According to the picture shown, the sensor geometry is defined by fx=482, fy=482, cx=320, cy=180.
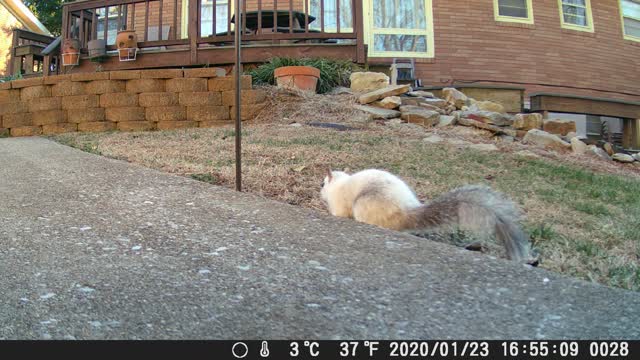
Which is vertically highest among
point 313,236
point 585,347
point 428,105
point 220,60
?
point 220,60

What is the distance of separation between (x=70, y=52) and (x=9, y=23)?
8805mm

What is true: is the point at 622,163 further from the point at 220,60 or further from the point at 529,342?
the point at 529,342

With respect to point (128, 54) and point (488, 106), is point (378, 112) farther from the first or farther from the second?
point (128, 54)

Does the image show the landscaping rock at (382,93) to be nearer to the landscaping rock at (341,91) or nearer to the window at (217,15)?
the landscaping rock at (341,91)

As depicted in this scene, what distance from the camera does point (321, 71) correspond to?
26.5ft

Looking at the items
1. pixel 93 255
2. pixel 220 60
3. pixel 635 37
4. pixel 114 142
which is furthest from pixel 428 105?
pixel 635 37

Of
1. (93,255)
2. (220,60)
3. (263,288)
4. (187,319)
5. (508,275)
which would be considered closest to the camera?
(187,319)

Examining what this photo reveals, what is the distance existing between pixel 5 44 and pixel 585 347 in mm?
17453

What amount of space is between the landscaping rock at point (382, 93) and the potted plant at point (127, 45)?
3.95 m

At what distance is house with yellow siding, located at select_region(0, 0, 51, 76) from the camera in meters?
14.5

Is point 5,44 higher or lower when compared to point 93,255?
higher

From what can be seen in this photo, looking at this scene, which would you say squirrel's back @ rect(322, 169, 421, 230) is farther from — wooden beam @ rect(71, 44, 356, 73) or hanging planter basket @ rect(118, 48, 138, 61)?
hanging planter basket @ rect(118, 48, 138, 61)

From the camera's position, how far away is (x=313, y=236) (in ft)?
8.09
